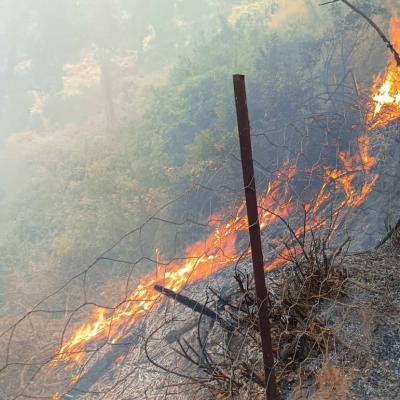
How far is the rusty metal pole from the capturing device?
2.03 metres

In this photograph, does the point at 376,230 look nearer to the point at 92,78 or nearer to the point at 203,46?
the point at 203,46

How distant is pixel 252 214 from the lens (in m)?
2.11

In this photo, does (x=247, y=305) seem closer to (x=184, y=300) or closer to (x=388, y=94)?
(x=184, y=300)

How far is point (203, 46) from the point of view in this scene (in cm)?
1434

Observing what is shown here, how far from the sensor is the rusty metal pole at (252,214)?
2.03 m

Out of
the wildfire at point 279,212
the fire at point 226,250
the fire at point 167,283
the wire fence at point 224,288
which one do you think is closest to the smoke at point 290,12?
the wire fence at point 224,288

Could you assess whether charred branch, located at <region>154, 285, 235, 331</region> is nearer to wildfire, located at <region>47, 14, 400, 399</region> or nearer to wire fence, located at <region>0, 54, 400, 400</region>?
wire fence, located at <region>0, 54, 400, 400</region>

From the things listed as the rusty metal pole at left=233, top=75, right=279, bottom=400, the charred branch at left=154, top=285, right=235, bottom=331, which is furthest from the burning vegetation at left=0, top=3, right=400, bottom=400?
the rusty metal pole at left=233, top=75, right=279, bottom=400

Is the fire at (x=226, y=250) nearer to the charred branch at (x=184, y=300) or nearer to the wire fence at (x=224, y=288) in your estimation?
the wire fence at (x=224, y=288)

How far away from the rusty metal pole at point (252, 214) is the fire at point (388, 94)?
4.85m

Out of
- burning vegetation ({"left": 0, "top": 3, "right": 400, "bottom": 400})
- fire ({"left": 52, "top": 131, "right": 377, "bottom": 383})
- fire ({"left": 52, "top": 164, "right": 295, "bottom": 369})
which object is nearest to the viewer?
burning vegetation ({"left": 0, "top": 3, "right": 400, "bottom": 400})

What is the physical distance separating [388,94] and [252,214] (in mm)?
6476

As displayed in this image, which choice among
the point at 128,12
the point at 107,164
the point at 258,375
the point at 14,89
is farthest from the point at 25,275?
the point at 128,12

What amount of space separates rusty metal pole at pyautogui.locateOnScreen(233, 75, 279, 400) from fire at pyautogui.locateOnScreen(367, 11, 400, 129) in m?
4.85
